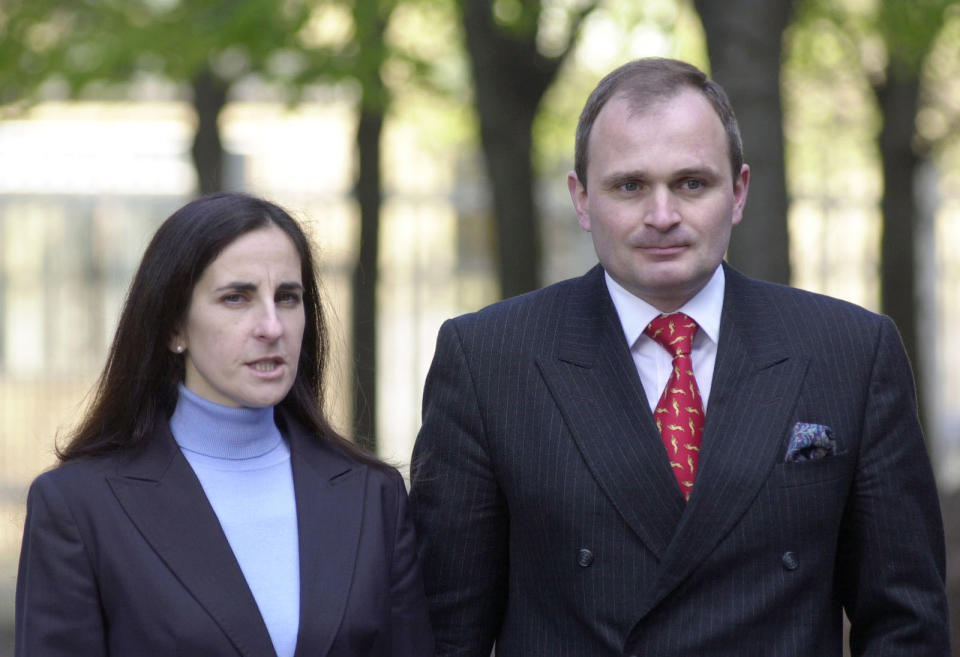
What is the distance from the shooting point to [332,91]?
33.6 ft

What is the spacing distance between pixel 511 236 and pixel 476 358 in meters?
6.63

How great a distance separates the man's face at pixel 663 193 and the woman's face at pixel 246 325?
0.71 metres

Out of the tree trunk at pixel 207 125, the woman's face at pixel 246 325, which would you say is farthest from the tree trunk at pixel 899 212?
the woman's face at pixel 246 325

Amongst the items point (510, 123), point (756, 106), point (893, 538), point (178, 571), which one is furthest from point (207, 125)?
point (893, 538)

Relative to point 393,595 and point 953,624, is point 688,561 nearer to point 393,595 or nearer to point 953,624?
point 393,595

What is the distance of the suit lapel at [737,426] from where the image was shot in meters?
3.22

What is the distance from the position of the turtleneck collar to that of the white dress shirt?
0.86 m

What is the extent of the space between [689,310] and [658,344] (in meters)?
0.10

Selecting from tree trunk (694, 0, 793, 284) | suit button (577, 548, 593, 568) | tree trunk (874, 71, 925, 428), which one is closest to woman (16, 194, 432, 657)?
suit button (577, 548, 593, 568)

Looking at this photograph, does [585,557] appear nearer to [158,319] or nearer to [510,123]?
[158,319]

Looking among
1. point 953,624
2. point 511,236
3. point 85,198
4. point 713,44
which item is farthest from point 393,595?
point 85,198

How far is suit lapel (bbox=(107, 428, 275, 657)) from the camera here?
10.4 feet

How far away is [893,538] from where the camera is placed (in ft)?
10.8

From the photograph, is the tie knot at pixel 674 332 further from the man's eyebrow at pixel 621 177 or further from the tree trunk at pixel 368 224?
the tree trunk at pixel 368 224
